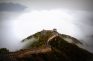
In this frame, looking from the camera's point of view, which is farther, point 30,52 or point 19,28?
point 19,28

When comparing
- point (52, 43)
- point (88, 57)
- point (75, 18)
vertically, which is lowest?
point (88, 57)

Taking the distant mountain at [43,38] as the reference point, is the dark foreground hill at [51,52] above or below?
below

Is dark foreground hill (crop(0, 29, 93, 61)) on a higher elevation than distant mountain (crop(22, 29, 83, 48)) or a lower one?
lower

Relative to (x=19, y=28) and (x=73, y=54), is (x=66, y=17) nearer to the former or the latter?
(x=73, y=54)

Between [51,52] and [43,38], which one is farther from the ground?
[43,38]

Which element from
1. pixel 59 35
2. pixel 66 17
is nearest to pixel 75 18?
pixel 66 17

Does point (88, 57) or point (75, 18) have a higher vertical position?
point (75, 18)

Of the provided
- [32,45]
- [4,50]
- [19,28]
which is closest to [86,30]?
[32,45]
